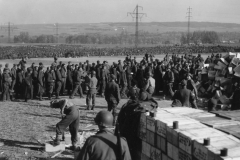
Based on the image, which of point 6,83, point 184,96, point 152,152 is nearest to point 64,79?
point 6,83

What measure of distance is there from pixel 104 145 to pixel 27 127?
27.3 feet

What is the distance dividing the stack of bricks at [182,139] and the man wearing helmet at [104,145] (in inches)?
37.7

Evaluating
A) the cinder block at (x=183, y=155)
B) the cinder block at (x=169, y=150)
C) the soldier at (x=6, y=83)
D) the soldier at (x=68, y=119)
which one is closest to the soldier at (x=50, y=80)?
the soldier at (x=6, y=83)

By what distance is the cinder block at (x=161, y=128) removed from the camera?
6738 mm

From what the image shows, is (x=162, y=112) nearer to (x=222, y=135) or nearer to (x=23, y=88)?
(x=222, y=135)

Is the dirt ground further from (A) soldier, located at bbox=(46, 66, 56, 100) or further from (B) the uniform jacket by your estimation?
(B) the uniform jacket

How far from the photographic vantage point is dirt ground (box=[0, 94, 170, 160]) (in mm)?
10398

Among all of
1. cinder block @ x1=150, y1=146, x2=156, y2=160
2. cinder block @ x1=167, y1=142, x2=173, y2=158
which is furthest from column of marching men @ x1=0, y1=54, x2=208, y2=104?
cinder block @ x1=167, y1=142, x2=173, y2=158

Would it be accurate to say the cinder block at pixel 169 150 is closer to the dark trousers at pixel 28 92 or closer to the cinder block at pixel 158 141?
the cinder block at pixel 158 141

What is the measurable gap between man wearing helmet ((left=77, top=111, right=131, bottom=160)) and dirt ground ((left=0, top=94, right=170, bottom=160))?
4468mm

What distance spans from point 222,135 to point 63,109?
16.3ft

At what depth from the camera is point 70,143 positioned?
10938 mm

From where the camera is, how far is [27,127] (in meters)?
13.4

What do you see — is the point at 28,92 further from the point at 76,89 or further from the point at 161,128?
the point at 161,128
